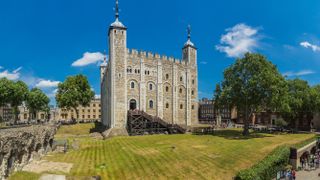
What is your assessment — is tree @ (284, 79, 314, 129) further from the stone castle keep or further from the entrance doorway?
the entrance doorway

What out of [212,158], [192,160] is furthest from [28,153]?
[212,158]

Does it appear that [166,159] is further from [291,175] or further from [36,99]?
[36,99]

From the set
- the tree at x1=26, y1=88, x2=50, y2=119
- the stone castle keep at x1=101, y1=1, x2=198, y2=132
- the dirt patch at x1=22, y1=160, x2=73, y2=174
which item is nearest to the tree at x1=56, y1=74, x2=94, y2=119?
the tree at x1=26, y1=88, x2=50, y2=119

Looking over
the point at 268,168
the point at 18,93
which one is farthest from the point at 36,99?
the point at 268,168

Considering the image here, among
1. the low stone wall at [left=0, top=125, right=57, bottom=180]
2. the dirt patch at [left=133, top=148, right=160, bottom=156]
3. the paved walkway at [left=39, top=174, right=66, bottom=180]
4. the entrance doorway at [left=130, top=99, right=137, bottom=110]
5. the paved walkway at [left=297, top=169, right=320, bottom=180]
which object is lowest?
the paved walkway at [left=297, top=169, right=320, bottom=180]

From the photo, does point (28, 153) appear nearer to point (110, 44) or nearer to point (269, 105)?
point (110, 44)

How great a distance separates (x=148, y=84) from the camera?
2488 inches

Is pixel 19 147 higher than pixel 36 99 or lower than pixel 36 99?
lower

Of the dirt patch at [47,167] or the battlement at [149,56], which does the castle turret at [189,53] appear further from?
the dirt patch at [47,167]

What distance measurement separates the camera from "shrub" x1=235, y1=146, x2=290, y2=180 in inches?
923

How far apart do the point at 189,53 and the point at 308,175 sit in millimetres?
47652

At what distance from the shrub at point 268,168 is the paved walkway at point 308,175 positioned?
1687 mm

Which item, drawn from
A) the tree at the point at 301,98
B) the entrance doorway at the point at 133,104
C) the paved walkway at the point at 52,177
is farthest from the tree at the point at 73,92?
the paved walkway at the point at 52,177

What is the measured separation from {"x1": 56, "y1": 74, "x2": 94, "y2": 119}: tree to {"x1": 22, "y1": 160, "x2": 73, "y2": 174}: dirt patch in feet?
154
